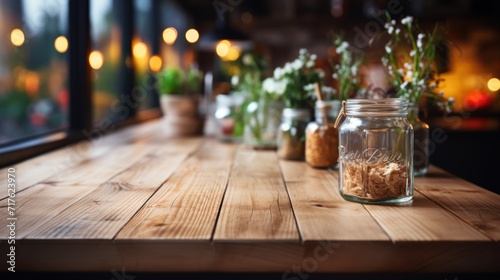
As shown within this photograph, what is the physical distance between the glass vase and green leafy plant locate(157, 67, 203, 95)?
0.65 meters

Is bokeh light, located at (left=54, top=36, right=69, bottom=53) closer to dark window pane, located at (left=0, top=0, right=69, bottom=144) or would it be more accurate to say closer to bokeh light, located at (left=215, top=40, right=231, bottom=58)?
dark window pane, located at (left=0, top=0, right=69, bottom=144)

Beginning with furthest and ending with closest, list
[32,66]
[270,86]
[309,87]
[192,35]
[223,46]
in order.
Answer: [192,35], [223,46], [32,66], [270,86], [309,87]

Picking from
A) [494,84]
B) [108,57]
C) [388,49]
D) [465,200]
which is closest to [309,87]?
[388,49]

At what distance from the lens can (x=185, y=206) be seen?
3.76 ft

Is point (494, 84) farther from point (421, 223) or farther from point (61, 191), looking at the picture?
point (61, 191)

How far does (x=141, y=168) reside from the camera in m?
1.70

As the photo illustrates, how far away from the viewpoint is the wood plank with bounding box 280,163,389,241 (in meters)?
0.91

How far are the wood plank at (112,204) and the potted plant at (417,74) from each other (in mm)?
760

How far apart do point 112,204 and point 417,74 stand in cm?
95

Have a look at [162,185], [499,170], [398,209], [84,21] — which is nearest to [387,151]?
[398,209]

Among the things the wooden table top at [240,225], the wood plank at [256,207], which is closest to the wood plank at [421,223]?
the wooden table top at [240,225]

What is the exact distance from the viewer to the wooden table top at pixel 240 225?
87cm

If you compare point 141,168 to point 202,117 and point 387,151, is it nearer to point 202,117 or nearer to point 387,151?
point 387,151

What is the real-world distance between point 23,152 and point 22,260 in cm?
103
